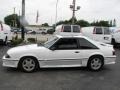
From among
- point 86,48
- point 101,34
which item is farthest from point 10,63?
point 101,34

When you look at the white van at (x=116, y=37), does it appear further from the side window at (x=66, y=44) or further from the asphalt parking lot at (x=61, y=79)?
the side window at (x=66, y=44)

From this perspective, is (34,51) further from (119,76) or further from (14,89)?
(119,76)

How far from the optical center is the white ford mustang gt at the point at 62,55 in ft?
28.6

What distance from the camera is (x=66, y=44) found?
923 cm

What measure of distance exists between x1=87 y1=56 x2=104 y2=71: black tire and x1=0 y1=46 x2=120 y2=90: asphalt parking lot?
0.21m

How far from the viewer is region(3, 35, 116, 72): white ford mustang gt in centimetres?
870

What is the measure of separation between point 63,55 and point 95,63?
4.24ft

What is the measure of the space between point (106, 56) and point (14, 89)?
416 centimetres

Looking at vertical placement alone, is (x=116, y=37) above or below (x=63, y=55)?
above

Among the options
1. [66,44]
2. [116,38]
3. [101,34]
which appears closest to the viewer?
[66,44]

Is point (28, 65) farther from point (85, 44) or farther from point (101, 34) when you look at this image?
point (101, 34)

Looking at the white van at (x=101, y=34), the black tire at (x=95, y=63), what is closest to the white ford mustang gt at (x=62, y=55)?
the black tire at (x=95, y=63)

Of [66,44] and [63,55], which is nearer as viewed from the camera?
[63,55]

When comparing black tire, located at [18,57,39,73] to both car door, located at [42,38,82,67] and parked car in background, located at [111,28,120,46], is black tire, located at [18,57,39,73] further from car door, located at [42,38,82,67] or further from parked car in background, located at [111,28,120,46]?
parked car in background, located at [111,28,120,46]
